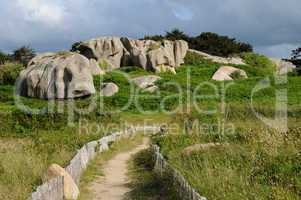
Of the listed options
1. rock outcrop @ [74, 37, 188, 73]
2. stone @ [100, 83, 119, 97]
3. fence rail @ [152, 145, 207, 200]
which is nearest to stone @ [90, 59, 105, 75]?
rock outcrop @ [74, 37, 188, 73]

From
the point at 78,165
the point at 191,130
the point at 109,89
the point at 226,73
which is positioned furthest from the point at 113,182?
the point at 226,73

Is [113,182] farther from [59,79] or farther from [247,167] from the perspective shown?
[59,79]

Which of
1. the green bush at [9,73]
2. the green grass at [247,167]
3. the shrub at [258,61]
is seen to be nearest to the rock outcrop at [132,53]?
the green bush at [9,73]

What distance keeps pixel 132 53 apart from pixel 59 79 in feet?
52.7

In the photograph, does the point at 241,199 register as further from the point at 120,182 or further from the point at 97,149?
the point at 97,149

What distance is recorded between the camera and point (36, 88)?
43625 mm

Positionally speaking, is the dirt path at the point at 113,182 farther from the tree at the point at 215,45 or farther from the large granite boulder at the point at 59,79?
the tree at the point at 215,45

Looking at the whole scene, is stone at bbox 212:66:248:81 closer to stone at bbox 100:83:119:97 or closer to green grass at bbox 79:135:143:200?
stone at bbox 100:83:119:97

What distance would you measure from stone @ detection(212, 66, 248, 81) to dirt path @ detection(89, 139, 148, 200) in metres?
33.1

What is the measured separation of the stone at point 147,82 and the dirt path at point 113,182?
81.9 feet

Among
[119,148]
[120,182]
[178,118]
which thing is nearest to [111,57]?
[178,118]

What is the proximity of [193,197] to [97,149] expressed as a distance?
1070 cm

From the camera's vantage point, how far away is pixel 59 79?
42.7m

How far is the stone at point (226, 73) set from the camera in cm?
5288
